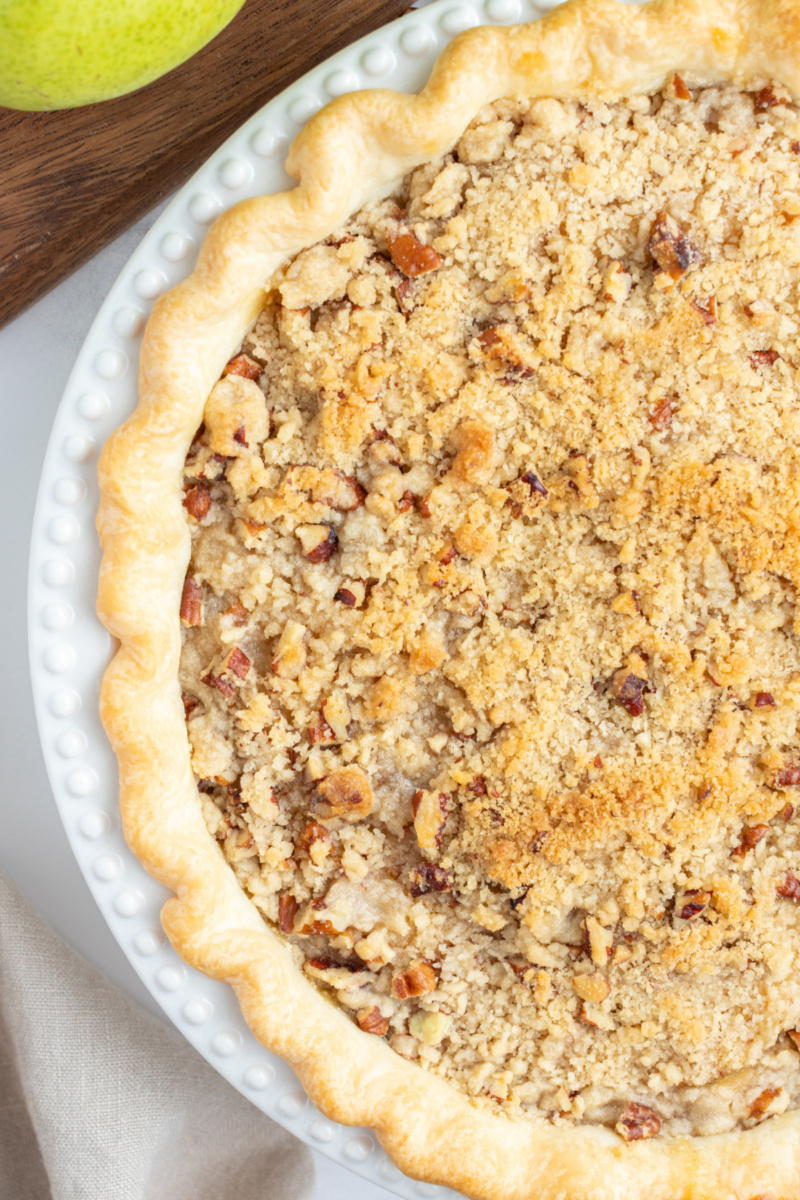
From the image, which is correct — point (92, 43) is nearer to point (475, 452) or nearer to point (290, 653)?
point (475, 452)

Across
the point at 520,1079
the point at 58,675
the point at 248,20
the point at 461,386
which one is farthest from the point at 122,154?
the point at 520,1079

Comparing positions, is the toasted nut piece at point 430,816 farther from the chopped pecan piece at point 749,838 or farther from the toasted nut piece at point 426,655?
the chopped pecan piece at point 749,838

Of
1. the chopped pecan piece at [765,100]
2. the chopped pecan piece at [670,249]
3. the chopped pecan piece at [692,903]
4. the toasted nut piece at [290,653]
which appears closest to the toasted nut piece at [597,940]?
the chopped pecan piece at [692,903]

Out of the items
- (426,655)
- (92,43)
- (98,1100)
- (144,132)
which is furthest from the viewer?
(98,1100)

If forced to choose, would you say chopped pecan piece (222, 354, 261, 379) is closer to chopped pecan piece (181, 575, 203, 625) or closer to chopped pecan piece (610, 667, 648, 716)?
chopped pecan piece (181, 575, 203, 625)

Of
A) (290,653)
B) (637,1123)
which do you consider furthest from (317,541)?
(637,1123)

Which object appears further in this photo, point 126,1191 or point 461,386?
point 126,1191

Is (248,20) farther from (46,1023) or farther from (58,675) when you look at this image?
(46,1023)

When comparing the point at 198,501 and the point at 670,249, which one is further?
the point at 198,501
